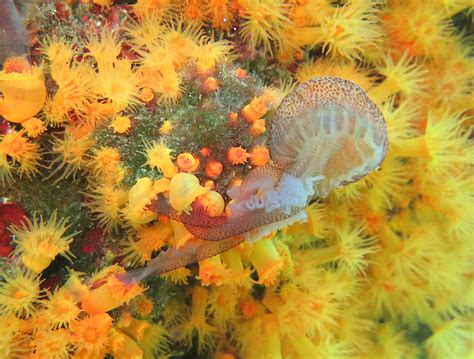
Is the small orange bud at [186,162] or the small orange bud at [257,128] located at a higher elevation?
the small orange bud at [257,128]

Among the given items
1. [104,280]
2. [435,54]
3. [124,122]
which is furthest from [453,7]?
[104,280]

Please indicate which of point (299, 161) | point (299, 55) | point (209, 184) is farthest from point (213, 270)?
point (299, 55)

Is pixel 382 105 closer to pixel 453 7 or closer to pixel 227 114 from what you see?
pixel 453 7

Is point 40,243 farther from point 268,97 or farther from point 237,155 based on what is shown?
point 268,97

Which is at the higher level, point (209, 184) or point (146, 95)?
point (146, 95)

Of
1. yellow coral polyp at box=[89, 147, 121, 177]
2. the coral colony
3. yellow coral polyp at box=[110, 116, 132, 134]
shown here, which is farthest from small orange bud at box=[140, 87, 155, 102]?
yellow coral polyp at box=[89, 147, 121, 177]

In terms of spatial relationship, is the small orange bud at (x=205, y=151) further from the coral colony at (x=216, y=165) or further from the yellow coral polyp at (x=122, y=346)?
the yellow coral polyp at (x=122, y=346)

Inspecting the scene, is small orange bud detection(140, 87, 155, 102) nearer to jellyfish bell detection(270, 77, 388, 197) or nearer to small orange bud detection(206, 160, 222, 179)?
small orange bud detection(206, 160, 222, 179)

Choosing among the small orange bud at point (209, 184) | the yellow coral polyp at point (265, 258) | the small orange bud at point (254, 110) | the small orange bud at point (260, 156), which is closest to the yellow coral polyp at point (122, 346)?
the yellow coral polyp at point (265, 258)
